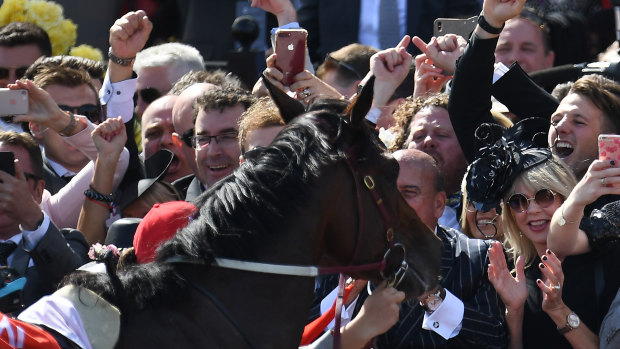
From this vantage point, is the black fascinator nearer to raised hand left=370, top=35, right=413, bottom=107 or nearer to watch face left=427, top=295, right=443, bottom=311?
watch face left=427, top=295, right=443, bottom=311

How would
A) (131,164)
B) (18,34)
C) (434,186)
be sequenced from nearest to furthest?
(434,186) < (131,164) < (18,34)

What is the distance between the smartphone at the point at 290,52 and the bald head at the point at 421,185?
76 cm

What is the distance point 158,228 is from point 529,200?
179 centimetres

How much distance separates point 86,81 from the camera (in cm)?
641

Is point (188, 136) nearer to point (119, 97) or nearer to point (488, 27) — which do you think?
point (119, 97)

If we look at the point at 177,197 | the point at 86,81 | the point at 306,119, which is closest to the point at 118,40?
the point at 86,81

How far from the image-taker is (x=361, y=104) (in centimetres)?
357

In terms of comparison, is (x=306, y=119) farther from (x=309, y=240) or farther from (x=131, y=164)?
(x=131, y=164)

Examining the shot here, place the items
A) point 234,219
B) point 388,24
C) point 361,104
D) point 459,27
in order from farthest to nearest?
point 388,24 → point 459,27 → point 361,104 → point 234,219

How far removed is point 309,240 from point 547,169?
156 cm

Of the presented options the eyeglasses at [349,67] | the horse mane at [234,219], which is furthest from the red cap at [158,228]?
the eyeglasses at [349,67]

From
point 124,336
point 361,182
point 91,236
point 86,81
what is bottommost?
point 91,236

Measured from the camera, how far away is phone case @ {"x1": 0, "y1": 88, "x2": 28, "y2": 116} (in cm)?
522

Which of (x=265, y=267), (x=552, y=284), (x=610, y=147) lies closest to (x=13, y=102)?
(x=265, y=267)
